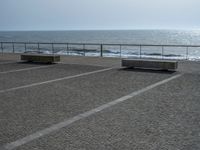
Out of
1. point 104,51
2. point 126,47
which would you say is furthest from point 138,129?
point 126,47

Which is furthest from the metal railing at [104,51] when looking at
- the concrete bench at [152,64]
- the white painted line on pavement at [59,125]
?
the white painted line on pavement at [59,125]

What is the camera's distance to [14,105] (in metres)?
8.91

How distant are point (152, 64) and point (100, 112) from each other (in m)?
8.07

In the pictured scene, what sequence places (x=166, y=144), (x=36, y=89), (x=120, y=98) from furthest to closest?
(x=36, y=89)
(x=120, y=98)
(x=166, y=144)

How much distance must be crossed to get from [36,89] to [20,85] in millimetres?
1070

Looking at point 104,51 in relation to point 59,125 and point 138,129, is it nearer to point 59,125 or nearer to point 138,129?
point 59,125

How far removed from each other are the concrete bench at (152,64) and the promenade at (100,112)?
1223 mm

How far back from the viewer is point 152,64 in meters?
15.6

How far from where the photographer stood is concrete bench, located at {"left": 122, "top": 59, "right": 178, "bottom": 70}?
15.2 metres

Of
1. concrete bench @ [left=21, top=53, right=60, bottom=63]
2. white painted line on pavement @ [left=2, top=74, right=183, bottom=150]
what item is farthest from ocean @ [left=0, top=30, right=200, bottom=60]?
white painted line on pavement @ [left=2, top=74, right=183, bottom=150]

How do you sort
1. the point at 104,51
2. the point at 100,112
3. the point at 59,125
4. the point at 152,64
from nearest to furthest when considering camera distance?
the point at 59,125 < the point at 100,112 < the point at 152,64 < the point at 104,51

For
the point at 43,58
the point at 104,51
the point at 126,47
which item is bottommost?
the point at 126,47

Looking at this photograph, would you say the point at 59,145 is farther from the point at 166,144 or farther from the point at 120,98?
the point at 120,98

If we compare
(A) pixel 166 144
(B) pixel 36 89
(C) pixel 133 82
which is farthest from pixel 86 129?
(C) pixel 133 82
